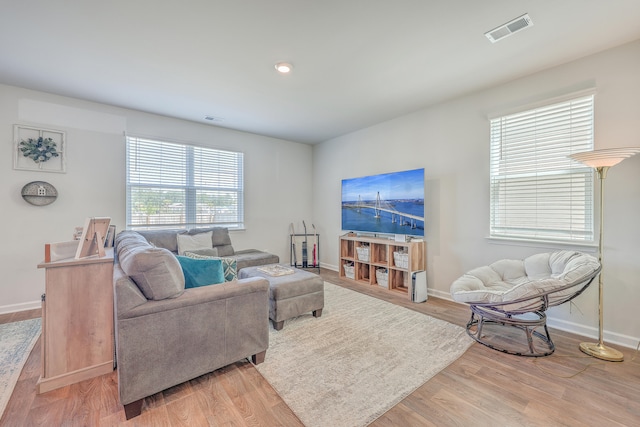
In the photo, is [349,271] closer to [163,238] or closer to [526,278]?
[526,278]

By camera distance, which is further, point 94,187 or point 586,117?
point 94,187

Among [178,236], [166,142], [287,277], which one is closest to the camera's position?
[287,277]

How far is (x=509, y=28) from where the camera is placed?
84.0 inches

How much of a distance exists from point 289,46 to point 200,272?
2.09m

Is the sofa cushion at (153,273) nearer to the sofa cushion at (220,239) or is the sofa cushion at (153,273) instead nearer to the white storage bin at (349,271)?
the sofa cushion at (220,239)

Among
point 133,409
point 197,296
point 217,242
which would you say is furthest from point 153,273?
point 217,242

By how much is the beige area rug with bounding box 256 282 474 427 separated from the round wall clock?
3.29 meters

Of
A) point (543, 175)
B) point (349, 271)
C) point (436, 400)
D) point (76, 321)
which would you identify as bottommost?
point (436, 400)

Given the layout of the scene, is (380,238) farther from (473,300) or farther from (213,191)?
(213,191)

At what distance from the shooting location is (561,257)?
8.21 ft

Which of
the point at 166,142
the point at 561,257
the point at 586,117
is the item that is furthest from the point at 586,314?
the point at 166,142

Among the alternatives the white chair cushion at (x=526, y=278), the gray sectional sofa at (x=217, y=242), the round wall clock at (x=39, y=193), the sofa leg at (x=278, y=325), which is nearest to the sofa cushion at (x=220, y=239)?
the gray sectional sofa at (x=217, y=242)

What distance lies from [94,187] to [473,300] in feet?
15.8

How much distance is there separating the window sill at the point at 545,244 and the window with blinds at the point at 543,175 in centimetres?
4
